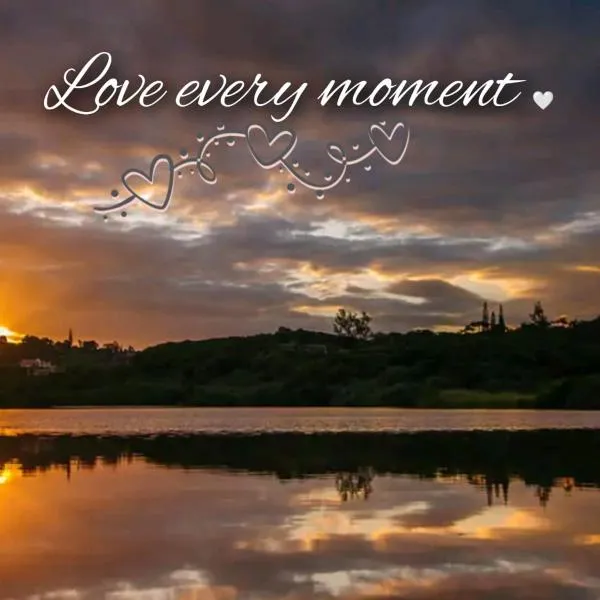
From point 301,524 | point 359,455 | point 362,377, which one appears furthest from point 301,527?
point 362,377

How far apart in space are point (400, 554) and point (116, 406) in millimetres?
159855

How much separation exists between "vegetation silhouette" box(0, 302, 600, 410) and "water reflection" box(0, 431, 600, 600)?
106 metres

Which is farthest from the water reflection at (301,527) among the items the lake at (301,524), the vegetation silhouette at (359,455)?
the vegetation silhouette at (359,455)

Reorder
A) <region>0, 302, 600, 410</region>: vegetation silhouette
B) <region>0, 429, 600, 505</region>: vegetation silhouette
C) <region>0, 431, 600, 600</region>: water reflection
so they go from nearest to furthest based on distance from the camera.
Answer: <region>0, 431, 600, 600</region>: water reflection
<region>0, 429, 600, 505</region>: vegetation silhouette
<region>0, 302, 600, 410</region>: vegetation silhouette

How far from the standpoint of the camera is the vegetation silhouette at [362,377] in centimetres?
16012

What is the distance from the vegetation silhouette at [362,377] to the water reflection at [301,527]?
348ft

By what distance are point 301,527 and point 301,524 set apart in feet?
1.69

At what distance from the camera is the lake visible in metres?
19.5

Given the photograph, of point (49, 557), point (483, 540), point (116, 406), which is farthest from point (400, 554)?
point (116, 406)

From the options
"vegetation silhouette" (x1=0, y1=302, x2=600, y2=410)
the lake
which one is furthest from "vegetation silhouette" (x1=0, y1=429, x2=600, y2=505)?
"vegetation silhouette" (x1=0, y1=302, x2=600, y2=410)

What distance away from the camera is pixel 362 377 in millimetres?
175125

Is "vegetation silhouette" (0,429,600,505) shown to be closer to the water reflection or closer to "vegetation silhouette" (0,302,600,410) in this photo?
the water reflection

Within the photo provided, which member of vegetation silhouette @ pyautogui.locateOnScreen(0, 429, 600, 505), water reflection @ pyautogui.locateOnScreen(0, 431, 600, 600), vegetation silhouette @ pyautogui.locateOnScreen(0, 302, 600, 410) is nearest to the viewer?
water reflection @ pyautogui.locateOnScreen(0, 431, 600, 600)

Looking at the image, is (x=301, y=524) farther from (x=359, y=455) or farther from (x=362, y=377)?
(x=362, y=377)
